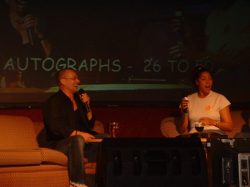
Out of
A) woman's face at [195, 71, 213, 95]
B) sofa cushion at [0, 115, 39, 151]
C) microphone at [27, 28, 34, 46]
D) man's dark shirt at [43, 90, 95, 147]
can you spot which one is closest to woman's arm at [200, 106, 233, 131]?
woman's face at [195, 71, 213, 95]

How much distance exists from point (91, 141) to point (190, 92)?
1.60 metres

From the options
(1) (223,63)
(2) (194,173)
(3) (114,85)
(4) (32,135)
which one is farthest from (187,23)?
(2) (194,173)

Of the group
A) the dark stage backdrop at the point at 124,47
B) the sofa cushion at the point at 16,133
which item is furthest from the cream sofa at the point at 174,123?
the sofa cushion at the point at 16,133

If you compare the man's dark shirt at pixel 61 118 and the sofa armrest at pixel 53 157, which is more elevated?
the man's dark shirt at pixel 61 118

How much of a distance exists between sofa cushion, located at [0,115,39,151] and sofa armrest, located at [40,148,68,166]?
2.74 ft

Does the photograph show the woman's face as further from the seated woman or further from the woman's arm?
the woman's arm

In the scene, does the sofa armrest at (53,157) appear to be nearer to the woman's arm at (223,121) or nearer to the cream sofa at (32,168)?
the cream sofa at (32,168)

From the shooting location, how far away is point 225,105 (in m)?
6.09

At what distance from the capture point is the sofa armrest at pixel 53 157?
5.34 meters

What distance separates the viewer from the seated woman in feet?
19.9

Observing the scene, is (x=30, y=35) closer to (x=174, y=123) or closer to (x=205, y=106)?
(x=174, y=123)

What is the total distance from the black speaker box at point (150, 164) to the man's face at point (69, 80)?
6.77 ft

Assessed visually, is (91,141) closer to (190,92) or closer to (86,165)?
(86,165)

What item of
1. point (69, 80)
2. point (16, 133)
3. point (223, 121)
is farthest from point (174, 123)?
point (16, 133)
